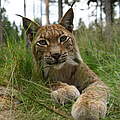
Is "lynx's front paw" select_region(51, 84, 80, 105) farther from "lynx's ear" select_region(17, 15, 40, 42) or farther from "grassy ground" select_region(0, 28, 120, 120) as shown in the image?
"lynx's ear" select_region(17, 15, 40, 42)

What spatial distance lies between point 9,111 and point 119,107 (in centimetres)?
78

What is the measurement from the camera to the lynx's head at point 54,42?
→ 283cm

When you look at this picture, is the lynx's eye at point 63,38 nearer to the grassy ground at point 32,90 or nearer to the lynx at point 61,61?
the lynx at point 61,61

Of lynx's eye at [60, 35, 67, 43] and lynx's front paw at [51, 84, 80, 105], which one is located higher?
lynx's eye at [60, 35, 67, 43]

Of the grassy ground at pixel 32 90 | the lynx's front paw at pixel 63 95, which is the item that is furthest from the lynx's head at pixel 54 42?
the lynx's front paw at pixel 63 95

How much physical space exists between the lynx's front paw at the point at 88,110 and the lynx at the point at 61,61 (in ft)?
1.22

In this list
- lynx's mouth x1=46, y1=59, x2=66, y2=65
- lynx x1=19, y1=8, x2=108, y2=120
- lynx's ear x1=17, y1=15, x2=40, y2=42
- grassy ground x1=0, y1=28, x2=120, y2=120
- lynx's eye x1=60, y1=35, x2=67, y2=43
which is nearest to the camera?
grassy ground x1=0, y1=28, x2=120, y2=120

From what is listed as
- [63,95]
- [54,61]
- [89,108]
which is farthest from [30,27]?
[89,108]

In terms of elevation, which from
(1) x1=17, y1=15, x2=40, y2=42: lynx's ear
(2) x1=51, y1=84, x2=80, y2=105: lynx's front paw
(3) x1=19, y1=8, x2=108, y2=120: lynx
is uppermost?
(1) x1=17, y1=15, x2=40, y2=42: lynx's ear

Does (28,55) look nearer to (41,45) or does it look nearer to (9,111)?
(41,45)

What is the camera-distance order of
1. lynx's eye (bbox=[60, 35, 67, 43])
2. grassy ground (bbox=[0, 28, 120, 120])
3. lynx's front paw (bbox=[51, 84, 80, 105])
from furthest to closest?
lynx's eye (bbox=[60, 35, 67, 43]) < lynx's front paw (bbox=[51, 84, 80, 105]) < grassy ground (bbox=[0, 28, 120, 120])

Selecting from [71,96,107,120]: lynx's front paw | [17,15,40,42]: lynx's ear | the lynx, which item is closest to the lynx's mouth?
the lynx

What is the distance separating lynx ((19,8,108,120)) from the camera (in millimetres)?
2600

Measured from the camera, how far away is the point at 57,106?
A: 2.44 meters
